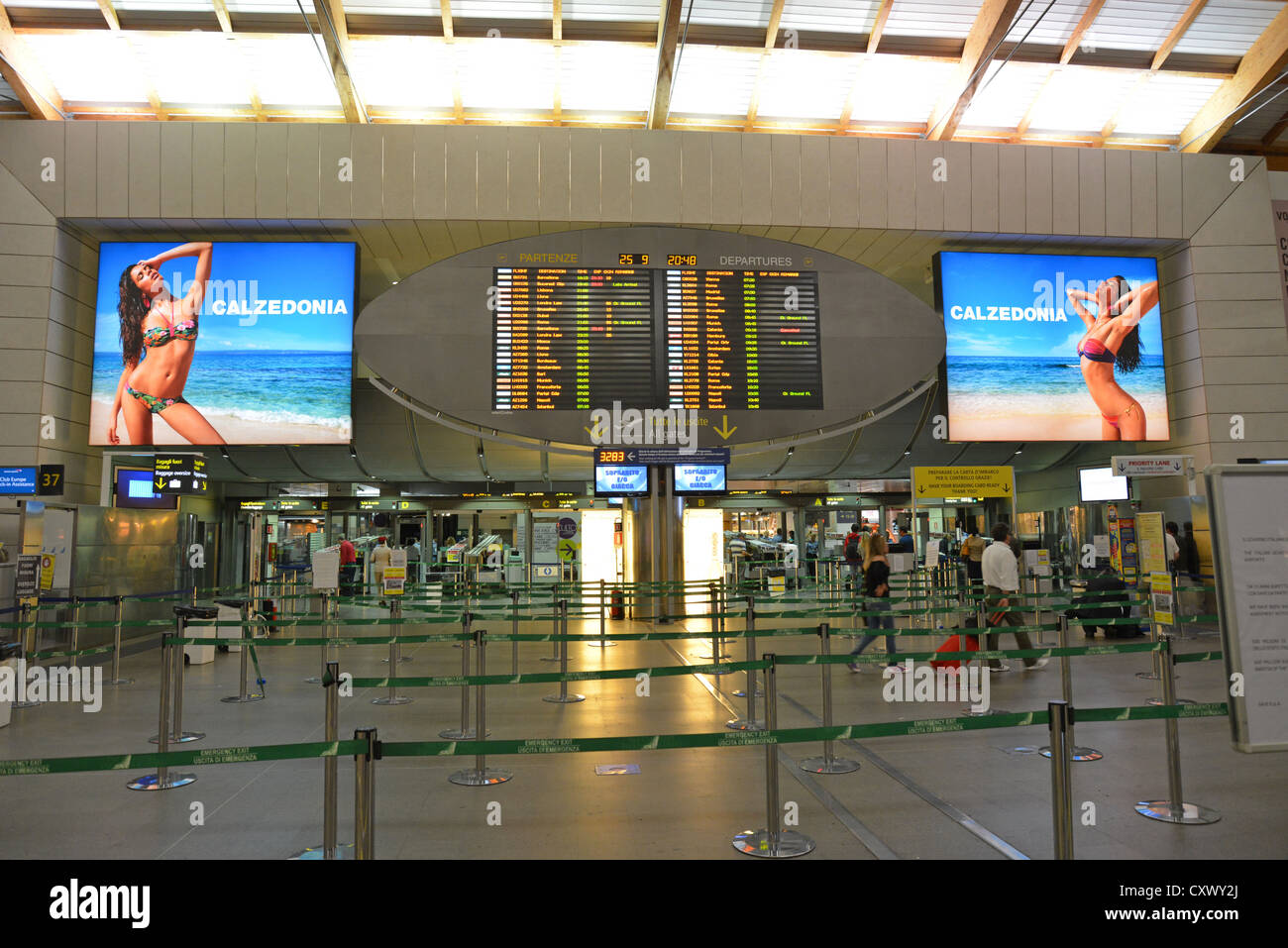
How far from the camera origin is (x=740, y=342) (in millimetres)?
12312

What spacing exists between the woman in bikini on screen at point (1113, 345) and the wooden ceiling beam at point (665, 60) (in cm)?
856

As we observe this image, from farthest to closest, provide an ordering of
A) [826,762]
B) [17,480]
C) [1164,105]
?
1. [1164,105]
2. [17,480]
3. [826,762]

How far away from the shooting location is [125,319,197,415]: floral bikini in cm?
1321

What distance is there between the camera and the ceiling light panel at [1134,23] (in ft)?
42.7

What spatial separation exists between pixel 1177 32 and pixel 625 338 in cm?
1077

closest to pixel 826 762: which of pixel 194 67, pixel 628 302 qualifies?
pixel 628 302

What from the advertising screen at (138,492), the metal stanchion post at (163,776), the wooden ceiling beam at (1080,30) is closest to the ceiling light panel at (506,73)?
the advertising screen at (138,492)

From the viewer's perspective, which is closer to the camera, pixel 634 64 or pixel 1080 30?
pixel 1080 30

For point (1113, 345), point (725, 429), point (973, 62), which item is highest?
point (973, 62)

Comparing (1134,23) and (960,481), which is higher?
(1134,23)

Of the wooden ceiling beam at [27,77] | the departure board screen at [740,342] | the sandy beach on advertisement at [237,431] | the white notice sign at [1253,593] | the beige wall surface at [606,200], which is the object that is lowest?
the white notice sign at [1253,593]

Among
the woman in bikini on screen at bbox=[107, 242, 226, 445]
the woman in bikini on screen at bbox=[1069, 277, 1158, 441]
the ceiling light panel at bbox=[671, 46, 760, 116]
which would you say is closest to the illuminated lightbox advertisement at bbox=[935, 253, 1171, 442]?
the woman in bikini on screen at bbox=[1069, 277, 1158, 441]

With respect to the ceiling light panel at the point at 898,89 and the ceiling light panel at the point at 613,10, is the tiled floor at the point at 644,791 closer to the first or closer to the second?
the ceiling light panel at the point at 613,10

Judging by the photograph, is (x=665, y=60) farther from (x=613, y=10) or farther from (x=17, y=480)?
(x=17, y=480)
